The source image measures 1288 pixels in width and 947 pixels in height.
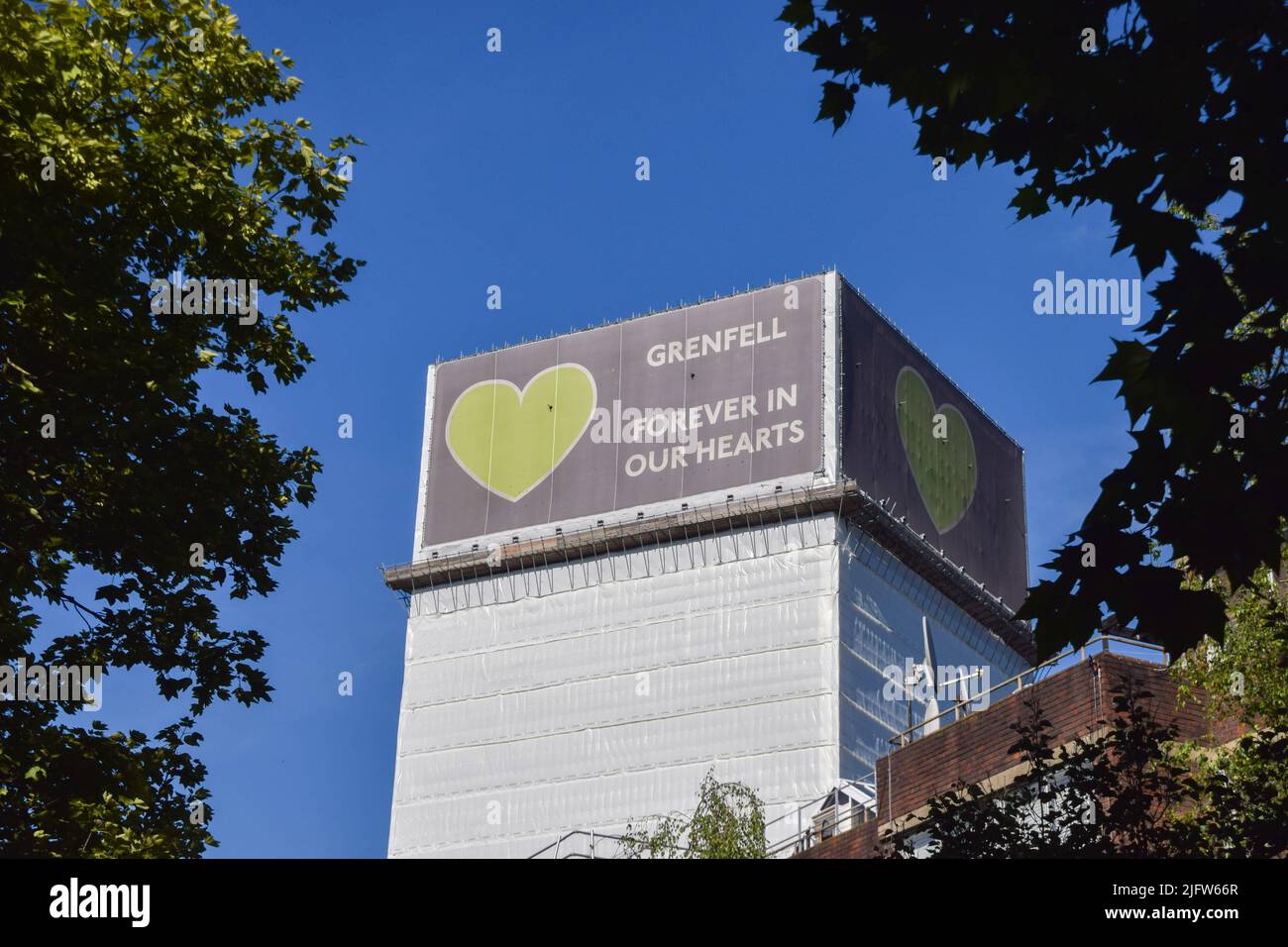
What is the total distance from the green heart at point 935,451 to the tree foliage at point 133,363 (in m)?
95.9

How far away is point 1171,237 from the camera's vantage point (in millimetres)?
11156

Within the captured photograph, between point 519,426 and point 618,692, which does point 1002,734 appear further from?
point 519,426

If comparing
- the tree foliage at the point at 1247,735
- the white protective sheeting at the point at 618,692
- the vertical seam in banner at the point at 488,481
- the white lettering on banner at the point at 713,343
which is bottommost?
the tree foliage at the point at 1247,735

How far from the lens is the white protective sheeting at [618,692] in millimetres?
105938

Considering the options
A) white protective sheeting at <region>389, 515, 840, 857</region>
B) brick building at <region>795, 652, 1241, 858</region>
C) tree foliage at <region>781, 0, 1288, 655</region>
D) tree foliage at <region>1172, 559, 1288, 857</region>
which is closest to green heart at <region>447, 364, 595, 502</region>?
white protective sheeting at <region>389, 515, 840, 857</region>

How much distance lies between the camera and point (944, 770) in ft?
143

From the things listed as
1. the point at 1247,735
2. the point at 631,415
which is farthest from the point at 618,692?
the point at 1247,735

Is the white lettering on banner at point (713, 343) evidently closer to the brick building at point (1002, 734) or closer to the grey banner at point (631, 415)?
the grey banner at point (631, 415)

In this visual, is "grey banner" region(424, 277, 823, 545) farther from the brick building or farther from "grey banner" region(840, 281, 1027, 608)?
the brick building

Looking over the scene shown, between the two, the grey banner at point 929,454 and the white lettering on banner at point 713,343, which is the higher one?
the white lettering on banner at point 713,343

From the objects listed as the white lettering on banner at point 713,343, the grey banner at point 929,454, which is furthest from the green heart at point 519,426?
the grey banner at point 929,454

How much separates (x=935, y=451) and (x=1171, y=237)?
111034 mm

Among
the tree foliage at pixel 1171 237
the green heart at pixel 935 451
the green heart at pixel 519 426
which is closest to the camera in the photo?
the tree foliage at pixel 1171 237
